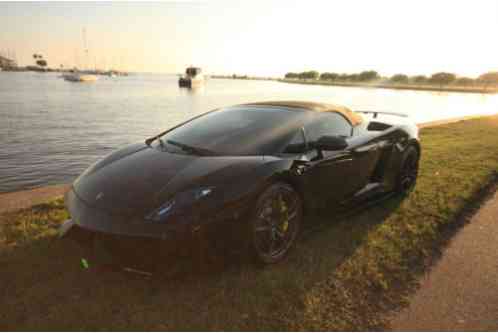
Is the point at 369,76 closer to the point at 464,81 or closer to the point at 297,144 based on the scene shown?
the point at 464,81

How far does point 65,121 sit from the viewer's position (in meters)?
17.0

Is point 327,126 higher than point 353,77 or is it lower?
higher

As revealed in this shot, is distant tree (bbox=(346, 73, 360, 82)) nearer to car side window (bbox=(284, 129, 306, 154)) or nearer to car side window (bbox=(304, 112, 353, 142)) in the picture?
car side window (bbox=(304, 112, 353, 142))

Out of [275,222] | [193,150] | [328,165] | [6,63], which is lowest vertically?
[6,63]

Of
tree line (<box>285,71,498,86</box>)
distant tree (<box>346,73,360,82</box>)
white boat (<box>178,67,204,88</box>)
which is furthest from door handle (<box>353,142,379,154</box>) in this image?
distant tree (<box>346,73,360,82</box>)

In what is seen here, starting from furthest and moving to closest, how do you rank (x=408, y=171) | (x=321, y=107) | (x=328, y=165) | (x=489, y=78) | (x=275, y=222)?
(x=489, y=78), (x=408, y=171), (x=321, y=107), (x=328, y=165), (x=275, y=222)

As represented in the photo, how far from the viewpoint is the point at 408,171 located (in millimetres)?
4766

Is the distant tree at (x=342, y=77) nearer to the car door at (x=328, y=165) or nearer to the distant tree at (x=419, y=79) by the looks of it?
the distant tree at (x=419, y=79)

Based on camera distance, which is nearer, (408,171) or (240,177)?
(240,177)

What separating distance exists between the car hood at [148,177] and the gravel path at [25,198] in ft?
5.57

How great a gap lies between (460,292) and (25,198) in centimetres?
471

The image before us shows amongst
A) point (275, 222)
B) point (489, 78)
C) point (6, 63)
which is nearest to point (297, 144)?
point (275, 222)

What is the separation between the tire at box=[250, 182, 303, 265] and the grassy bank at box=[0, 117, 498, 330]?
126 millimetres

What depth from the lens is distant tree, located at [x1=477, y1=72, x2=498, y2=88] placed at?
4147 inches
